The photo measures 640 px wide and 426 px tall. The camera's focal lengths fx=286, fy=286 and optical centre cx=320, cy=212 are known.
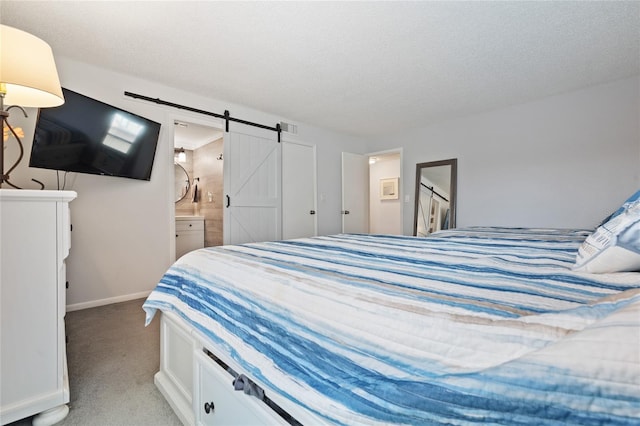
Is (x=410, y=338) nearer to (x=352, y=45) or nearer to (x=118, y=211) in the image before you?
(x=352, y=45)

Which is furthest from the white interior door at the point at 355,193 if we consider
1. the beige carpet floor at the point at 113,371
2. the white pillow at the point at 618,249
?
the white pillow at the point at 618,249

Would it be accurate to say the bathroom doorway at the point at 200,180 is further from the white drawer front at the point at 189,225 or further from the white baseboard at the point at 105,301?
the white baseboard at the point at 105,301

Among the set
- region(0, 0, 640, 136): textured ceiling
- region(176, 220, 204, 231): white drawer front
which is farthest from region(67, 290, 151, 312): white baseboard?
region(0, 0, 640, 136): textured ceiling

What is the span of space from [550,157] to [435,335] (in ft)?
13.4

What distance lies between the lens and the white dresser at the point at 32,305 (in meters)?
1.21

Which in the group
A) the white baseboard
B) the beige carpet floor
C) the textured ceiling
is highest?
the textured ceiling

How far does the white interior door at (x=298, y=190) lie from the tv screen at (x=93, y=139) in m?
1.93

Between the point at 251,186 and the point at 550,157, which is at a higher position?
the point at 550,157

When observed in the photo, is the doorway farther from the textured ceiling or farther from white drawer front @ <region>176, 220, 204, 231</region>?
white drawer front @ <region>176, 220, 204, 231</region>

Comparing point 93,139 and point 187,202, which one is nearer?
point 93,139

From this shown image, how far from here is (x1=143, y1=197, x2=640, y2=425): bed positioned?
41 centimetres

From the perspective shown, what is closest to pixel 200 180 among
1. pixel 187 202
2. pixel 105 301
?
pixel 187 202

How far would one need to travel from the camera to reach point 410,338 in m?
0.62

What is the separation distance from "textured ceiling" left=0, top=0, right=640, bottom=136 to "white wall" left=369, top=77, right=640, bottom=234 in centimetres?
28
